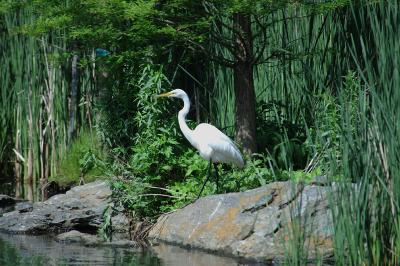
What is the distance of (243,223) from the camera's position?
275 inches

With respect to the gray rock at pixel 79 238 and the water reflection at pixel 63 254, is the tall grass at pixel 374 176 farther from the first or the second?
the gray rock at pixel 79 238

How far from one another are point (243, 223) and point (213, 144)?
1050mm

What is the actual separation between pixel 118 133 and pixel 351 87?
314cm

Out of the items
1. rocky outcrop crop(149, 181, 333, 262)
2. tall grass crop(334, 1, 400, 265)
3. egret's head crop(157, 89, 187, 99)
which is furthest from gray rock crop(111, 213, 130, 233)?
tall grass crop(334, 1, 400, 265)

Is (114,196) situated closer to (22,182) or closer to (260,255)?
(260,255)

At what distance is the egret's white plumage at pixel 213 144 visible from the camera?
7.82 metres

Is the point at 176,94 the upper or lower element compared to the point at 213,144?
upper

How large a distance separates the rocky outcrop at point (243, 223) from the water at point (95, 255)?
0.14m

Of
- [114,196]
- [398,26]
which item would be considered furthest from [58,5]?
[398,26]

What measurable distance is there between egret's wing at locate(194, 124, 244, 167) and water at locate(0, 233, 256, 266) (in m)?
1.03

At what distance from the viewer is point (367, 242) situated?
4.32 meters

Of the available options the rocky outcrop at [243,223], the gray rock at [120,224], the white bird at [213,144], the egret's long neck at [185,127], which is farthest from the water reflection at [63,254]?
the egret's long neck at [185,127]

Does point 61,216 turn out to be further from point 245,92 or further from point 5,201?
point 245,92

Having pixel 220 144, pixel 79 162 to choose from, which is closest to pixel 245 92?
pixel 220 144
